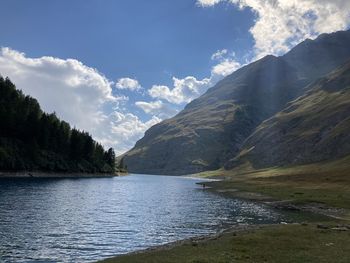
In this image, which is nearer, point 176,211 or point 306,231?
point 306,231

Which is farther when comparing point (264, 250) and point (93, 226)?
point (93, 226)

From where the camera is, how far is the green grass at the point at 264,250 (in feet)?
116

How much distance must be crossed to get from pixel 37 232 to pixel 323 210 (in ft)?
187

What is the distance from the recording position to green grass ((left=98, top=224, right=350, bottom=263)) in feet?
116

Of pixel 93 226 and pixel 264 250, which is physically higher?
pixel 264 250

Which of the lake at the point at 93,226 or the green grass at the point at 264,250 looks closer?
the green grass at the point at 264,250

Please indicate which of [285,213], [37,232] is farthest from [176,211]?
[37,232]

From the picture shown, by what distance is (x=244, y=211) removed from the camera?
8906 centimetres

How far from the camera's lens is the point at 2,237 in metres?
49.2

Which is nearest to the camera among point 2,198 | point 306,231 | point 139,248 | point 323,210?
point 139,248

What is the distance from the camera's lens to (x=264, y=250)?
130ft

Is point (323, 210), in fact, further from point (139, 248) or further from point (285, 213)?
point (139, 248)

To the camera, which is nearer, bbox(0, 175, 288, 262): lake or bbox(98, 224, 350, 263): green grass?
bbox(98, 224, 350, 263): green grass

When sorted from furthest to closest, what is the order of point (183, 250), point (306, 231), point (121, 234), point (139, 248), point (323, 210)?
point (323, 210) < point (121, 234) < point (306, 231) < point (139, 248) < point (183, 250)
